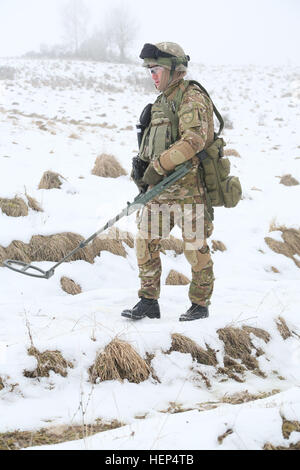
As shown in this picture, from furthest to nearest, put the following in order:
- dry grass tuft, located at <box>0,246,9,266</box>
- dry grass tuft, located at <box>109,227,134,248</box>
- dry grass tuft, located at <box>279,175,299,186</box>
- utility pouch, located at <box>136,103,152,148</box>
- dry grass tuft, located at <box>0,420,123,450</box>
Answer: dry grass tuft, located at <box>279,175,299,186</box>
dry grass tuft, located at <box>109,227,134,248</box>
dry grass tuft, located at <box>0,246,9,266</box>
utility pouch, located at <box>136,103,152,148</box>
dry grass tuft, located at <box>0,420,123,450</box>

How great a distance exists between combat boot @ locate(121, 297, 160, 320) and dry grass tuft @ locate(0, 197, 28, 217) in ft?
8.38

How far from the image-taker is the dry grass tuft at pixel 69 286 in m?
4.33

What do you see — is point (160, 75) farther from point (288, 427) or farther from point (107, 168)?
point (107, 168)

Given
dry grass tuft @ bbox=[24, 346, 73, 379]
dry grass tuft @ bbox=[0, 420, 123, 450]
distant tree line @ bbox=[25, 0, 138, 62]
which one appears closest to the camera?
dry grass tuft @ bbox=[0, 420, 123, 450]

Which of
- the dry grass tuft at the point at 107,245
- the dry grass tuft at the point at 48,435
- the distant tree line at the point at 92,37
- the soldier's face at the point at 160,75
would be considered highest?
the distant tree line at the point at 92,37

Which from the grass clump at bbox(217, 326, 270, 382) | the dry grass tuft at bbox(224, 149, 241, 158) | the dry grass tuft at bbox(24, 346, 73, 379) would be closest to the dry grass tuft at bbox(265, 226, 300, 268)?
the grass clump at bbox(217, 326, 270, 382)

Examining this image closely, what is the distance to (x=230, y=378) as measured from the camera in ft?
8.90

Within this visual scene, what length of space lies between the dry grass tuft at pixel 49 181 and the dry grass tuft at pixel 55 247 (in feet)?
5.98

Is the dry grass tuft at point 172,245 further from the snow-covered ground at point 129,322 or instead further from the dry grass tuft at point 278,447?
the dry grass tuft at point 278,447

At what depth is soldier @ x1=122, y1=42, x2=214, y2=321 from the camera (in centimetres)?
281

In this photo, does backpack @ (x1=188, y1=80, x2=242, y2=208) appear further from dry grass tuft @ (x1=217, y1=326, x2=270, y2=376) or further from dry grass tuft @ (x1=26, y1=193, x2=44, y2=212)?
dry grass tuft @ (x1=26, y1=193, x2=44, y2=212)

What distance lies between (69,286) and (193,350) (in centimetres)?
203

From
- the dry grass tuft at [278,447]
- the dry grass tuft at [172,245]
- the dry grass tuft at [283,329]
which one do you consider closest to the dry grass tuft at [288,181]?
the dry grass tuft at [172,245]
